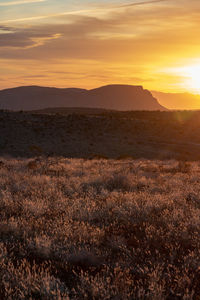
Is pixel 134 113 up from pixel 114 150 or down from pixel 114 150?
up

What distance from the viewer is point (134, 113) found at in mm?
61969

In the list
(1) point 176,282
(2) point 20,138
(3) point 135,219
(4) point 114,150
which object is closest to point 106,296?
(1) point 176,282

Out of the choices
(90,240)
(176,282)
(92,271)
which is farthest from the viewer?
(90,240)

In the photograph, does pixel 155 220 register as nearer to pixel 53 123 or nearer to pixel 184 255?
pixel 184 255

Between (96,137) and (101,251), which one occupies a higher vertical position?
Answer: (101,251)

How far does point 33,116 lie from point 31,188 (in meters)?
38.2

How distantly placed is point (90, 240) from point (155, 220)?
173 cm

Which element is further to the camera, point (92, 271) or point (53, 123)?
point (53, 123)

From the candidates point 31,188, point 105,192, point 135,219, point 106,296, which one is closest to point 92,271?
point 106,296

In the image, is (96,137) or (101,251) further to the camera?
(96,137)

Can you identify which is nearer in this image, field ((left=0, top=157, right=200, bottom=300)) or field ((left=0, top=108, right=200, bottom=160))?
field ((left=0, top=157, right=200, bottom=300))

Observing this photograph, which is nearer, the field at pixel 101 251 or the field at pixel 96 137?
the field at pixel 101 251

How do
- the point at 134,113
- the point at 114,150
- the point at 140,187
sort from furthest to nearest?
the point at 134,113 < the point at 114,150 < the point at 140,187

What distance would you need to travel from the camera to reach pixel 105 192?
28.9 feet
